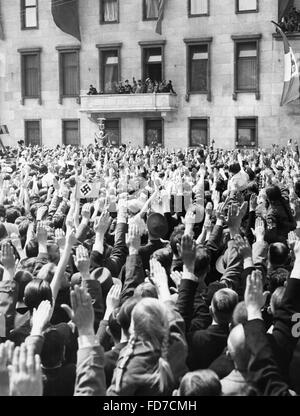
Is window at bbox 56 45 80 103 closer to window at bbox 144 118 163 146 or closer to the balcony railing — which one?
the balcony railing

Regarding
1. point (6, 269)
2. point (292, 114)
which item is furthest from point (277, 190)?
point (292, 114)

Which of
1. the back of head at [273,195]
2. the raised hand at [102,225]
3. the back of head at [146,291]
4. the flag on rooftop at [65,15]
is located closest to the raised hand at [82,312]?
the back of head at [146,291]

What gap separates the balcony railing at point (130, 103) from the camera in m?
34.0

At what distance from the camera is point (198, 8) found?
3412cm

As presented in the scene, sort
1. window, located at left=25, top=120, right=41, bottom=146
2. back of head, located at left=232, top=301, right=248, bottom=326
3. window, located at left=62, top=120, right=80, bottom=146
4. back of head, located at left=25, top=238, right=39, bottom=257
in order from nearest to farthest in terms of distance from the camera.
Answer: back of head, located at left=232, top=301, right=248, bottom=326 → back of head, located at left=25, top=238, right=39, bottom=257 → window, located at left=62, top=120, right=80, bottom=146 → window, located at left=25, top=120, right=41, bottom=146

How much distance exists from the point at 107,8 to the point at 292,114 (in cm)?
1124

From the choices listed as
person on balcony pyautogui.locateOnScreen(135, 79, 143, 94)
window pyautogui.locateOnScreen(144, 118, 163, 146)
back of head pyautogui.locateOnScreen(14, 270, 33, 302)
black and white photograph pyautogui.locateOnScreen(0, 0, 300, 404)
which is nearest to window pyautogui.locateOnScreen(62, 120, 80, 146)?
black and white photograph pyautogui.locateOnScreen(0, 0, 300, 404)

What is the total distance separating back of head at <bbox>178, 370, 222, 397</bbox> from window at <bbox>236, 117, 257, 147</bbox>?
30.6 meters

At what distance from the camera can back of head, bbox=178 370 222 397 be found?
11.6 feet

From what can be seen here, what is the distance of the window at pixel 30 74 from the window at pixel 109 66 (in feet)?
12.5

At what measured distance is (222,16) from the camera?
33.7 metres

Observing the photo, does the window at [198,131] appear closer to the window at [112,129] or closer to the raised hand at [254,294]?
the window at [112,129]

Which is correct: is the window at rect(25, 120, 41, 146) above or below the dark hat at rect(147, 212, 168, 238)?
above

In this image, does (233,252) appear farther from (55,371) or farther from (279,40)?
(279,40)
